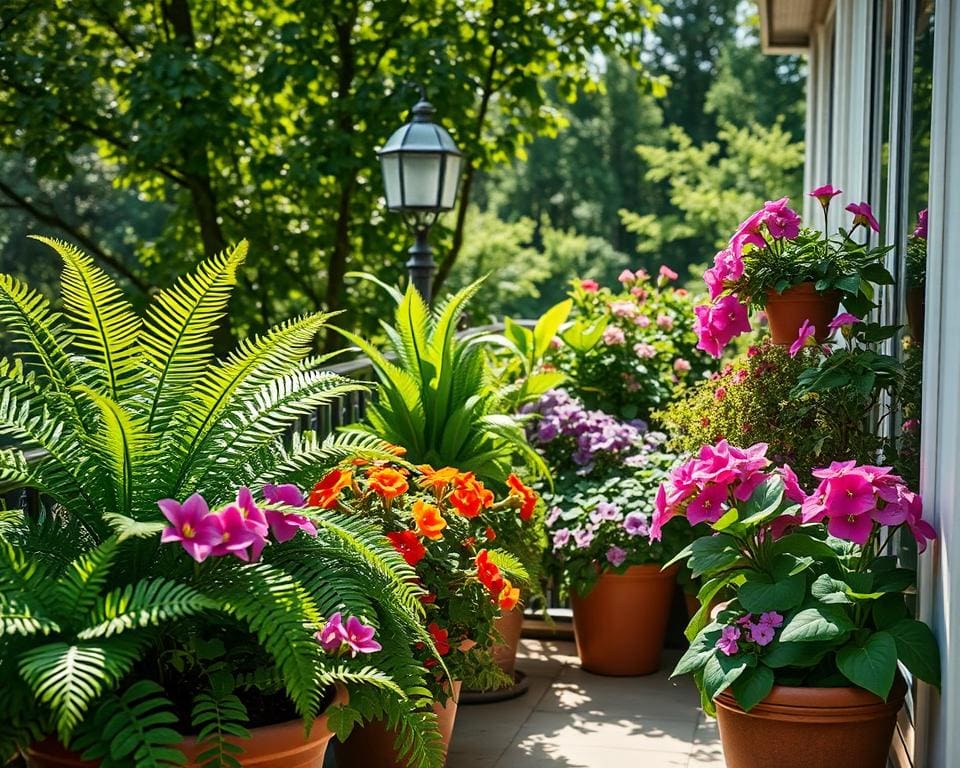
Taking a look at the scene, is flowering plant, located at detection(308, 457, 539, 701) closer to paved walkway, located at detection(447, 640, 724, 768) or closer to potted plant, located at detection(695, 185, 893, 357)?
paved walkway, located at detection(447, 640, 724, 768)

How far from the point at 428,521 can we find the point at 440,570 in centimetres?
18

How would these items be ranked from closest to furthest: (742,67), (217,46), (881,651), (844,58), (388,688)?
(388,688), (881,651), (844,58), (217,46), (742,67)

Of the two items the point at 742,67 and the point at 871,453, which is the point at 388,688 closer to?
the point at 871,453

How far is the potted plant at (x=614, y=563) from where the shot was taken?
387 cm

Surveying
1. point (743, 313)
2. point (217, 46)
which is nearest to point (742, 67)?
point (217, 46)

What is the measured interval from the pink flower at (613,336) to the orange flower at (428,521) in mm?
2035

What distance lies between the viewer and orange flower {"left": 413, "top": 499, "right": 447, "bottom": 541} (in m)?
2.75

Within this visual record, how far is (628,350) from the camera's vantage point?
471 centimetres

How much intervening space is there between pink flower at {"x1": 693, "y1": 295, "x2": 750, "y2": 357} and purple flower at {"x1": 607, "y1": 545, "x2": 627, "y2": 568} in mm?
877

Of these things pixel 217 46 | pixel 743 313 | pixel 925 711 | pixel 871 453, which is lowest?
pixel 925 711

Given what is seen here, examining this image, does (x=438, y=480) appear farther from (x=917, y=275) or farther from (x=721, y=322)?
(x=917, y=275)

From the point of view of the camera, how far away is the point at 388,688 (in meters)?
2.24

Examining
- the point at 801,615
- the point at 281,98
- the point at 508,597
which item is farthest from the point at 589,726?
the point at 281,98

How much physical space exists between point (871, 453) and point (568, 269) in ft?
86.6
